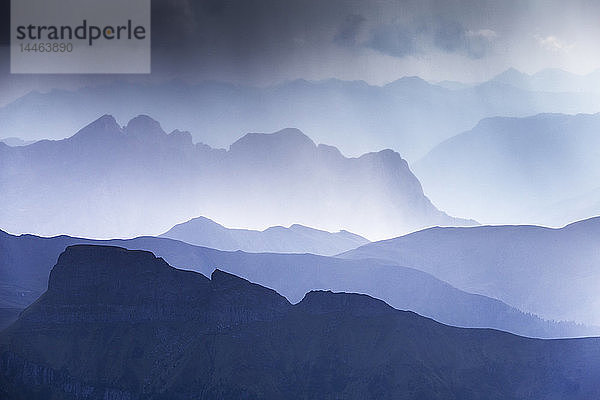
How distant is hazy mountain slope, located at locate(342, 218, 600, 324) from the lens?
50.6ft

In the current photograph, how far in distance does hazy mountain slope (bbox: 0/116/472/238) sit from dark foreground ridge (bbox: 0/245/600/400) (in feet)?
2.92

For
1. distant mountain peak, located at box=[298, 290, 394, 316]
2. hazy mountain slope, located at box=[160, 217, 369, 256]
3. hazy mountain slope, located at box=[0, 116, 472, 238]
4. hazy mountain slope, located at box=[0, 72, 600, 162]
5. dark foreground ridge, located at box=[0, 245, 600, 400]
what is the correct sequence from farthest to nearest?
hazy mountain slope, located at box=[0, 116, 472, 238], hazy mountain slope, located at box=[160, 217, 369, 256], hazy mountain slope, located at box=[0, 72, 600, 162], distant mountain peak, located at box=[298, 290, 394, 316], dark foreground ridge, located at box=[0, 245, 600, 400]

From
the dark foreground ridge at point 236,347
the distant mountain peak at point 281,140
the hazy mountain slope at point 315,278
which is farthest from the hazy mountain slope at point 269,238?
the distant mountain peak at point 281,140

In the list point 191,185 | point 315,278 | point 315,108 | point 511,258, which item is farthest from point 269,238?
point 511,258

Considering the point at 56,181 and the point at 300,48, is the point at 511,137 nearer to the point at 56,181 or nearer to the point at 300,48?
the point at 300,48

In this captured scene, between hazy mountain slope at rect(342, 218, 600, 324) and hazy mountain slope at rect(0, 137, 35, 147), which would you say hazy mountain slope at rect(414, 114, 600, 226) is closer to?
hazy mountain slope at rect(342, 218, 600, 324)

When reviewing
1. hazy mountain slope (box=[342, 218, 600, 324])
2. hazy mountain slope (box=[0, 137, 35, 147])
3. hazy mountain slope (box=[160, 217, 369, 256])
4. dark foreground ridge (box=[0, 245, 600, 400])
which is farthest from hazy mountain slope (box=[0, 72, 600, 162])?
dark foreground ridge (box=[0, 245, 600, 400])

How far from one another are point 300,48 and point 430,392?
5.90 m

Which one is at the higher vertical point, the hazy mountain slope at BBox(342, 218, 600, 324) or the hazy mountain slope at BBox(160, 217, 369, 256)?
the hazy mountain slope at BBox(160, 217, 369, 256)

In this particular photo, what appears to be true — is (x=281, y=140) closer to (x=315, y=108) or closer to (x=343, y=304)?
(x=315, y=108)

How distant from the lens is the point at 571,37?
15.2 metres

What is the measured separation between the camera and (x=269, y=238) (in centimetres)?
1602

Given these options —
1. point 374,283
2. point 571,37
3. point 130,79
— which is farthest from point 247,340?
point 571,37

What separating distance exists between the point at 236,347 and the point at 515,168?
5482 millimetres
